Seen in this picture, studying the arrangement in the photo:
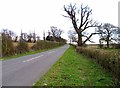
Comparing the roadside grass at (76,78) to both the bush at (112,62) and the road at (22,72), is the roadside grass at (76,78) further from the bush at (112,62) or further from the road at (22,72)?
the road at (22,72)

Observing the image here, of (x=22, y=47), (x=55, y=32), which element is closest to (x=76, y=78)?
(x=22, y=47)

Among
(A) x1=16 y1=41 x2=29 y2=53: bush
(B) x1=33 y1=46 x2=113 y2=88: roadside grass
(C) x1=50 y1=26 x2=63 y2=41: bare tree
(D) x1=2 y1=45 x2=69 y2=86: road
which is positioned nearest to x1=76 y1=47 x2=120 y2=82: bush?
(B) x1=33 y1=46 x2=113 y2=88: roadside grass

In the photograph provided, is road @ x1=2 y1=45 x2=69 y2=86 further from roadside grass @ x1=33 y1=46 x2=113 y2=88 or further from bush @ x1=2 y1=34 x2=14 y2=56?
bush @ x1=2 y1=34 x2=14 y2=56

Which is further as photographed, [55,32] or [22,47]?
[55,32]

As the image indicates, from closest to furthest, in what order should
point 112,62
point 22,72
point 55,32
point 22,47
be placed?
point 112,62 → point 22,72 → point 22,47 → point 55,32

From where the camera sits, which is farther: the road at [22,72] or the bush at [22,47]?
the bush at [22,47]

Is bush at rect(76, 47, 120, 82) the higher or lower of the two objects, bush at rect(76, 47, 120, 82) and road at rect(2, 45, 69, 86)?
the higher

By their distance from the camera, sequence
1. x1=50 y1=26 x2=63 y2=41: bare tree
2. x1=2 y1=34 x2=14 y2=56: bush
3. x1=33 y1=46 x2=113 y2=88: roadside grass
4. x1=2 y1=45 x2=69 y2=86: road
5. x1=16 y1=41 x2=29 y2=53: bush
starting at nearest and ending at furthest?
x1=33 y1=46 x2=113 y2=88: roadside grass → x1=2 y1=45 x2=69 y2=86: road → x1=2 y1=34 x2=14 y2=56: bush → x1=16 y1=41 x2=29 y2=53: bush → x1=50 y1=26 x2=63 y2=41: bare tree

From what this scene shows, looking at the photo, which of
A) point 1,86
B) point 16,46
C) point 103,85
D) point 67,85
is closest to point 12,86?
point 1,86

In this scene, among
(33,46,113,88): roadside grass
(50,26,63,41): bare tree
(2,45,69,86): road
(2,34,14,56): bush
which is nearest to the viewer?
(33,46,113,88): roadside grass

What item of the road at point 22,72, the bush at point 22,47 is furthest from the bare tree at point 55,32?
the road at point 22,72

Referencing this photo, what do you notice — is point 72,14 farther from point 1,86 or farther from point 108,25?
point 1,86

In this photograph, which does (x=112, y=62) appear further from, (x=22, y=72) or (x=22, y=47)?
(x=22, y=47)

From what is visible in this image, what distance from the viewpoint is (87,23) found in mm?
60656
